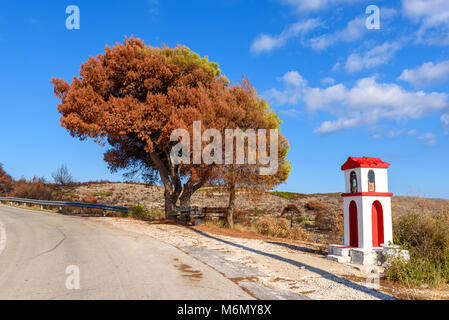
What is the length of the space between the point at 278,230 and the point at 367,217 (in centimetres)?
945

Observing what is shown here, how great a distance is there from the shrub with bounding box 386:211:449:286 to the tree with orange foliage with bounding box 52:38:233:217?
994 cm

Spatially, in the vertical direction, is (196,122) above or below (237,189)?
above

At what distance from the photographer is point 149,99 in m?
19.1

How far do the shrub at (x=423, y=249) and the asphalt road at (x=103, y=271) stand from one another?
168 inches

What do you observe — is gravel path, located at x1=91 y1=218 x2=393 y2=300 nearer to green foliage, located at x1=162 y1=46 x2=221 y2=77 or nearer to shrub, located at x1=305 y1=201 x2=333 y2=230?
green foliage, located at x1=162 y1=46 x2=221 y2=77

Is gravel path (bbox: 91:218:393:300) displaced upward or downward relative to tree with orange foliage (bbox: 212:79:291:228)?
downward

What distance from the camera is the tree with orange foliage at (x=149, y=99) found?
59.7 feet

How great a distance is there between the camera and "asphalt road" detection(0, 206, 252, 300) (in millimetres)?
5980

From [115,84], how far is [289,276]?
56.7ft

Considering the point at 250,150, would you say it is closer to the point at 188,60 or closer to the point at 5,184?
the point at 188,60

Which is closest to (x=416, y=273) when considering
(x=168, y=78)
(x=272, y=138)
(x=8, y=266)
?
(x=8, y=266)

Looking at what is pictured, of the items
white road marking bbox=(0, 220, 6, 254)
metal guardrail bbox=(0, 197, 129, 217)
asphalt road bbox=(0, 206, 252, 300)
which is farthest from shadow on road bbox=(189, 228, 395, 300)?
metal guardrail bbox=(0, 197, 129, 217)

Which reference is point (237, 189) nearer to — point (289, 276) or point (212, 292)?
point (289, 276)
